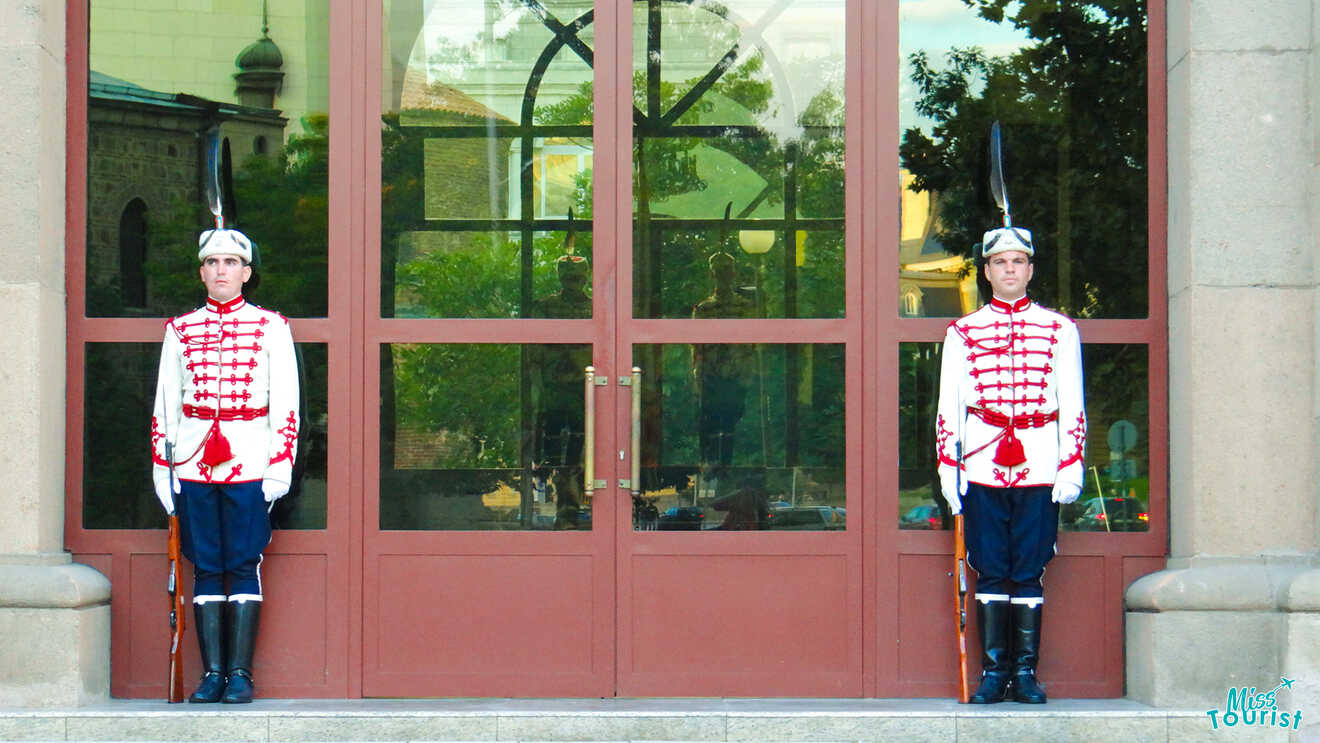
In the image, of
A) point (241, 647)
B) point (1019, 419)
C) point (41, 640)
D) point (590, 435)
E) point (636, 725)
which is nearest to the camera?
point (636, 725)

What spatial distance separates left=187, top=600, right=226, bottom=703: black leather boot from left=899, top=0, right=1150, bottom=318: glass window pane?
330cm

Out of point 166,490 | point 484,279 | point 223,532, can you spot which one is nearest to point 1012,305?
point 484,279

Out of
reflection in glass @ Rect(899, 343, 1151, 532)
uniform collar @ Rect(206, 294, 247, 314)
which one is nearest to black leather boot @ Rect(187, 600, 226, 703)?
uniform collar @ Rect(206, 294, 247, 314)

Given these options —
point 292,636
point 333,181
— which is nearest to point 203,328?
point 333,181

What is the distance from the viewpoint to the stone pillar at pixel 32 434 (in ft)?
23.3

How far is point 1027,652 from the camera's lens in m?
7.24

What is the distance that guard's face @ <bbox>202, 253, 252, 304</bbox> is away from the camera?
24.2ft

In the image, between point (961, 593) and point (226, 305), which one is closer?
point (961, 593)

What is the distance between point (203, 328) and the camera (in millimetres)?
7363

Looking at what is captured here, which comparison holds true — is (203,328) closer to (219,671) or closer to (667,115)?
(219,671)

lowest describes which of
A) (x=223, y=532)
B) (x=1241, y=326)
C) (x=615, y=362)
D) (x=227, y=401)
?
(x=223, y=532)

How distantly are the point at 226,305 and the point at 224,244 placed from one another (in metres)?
0.27

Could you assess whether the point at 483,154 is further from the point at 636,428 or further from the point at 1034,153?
the point at 1034,153

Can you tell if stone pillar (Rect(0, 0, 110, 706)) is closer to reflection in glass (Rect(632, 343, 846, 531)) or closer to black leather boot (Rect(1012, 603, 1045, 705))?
reflection in glass (Rect(632, 343, 846, 531))
